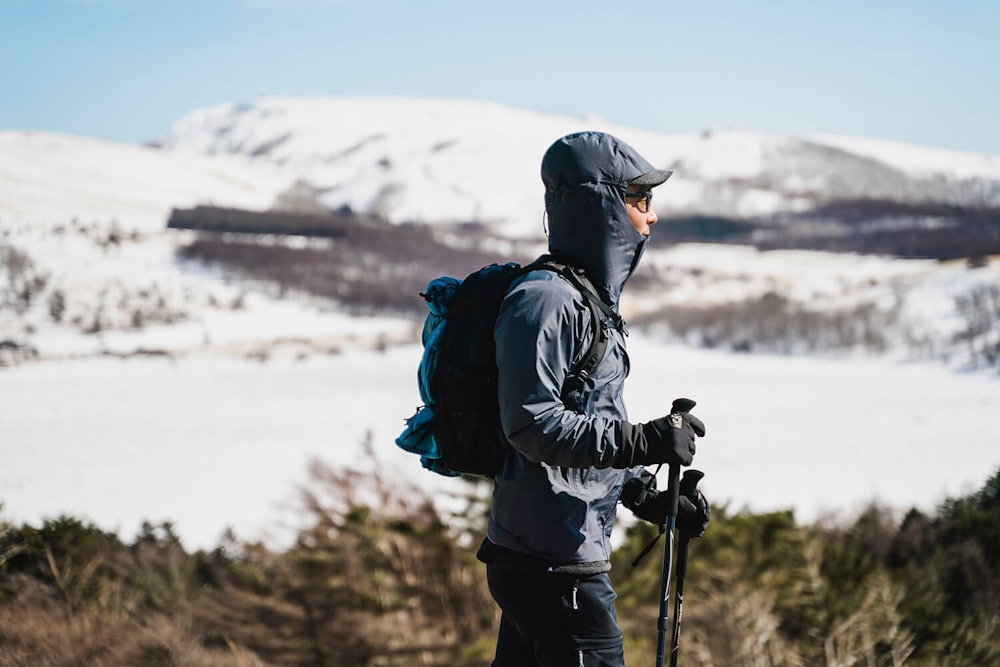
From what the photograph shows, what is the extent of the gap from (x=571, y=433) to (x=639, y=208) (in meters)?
0.65

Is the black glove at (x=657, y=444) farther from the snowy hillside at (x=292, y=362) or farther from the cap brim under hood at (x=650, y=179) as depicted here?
the snowy hillside at (x=292, y=362)

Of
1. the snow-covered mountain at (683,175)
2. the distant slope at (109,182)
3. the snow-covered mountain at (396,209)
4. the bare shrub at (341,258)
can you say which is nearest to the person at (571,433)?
the snow-covered mountain at (396,209)

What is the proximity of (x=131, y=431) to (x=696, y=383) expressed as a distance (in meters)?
26.3

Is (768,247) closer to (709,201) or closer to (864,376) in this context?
(709,201)

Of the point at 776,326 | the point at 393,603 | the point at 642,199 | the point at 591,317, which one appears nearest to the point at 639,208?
the point at 642,199

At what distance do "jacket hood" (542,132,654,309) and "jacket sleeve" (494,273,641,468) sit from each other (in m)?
0.21

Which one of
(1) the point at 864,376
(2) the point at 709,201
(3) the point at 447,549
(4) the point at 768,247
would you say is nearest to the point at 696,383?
(1) the point at 864,376

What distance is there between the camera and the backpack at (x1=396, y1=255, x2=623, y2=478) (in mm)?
2352

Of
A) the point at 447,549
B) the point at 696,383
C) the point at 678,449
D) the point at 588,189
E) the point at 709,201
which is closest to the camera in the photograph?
the point at 678,449

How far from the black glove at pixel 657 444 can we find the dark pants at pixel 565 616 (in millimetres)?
337

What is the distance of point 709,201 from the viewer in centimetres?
15138

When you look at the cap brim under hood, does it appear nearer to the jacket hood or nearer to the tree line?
the jacket hood

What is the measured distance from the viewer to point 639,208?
2520mm

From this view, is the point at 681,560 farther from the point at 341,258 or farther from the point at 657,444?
the point at 341,258
